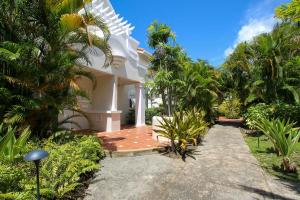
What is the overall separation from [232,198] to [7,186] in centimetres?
428

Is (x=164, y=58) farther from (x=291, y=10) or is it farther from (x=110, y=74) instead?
(x=291, y=10)

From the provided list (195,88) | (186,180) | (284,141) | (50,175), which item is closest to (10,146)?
(50,175)

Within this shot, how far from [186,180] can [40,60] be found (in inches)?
219

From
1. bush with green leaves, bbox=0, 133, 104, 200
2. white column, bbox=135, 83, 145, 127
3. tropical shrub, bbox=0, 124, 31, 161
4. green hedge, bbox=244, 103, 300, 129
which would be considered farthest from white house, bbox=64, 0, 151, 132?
green hedge, bbox=244, 103, 300, 129

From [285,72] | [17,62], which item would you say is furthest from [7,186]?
[285,72]

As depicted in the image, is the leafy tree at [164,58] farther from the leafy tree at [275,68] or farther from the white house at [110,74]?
the leafy tree at [275,68]

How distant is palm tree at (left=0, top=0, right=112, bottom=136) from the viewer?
21.2ft

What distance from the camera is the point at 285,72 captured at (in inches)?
489

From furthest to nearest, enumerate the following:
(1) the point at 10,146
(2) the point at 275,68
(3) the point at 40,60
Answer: (2) the point at 275,68, (3) the point at 40,60, (1) the point at 10,146

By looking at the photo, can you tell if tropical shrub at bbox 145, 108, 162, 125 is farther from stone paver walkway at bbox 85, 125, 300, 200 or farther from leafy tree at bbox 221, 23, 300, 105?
stone paver walkway at bbox 85, 125, 300, 200

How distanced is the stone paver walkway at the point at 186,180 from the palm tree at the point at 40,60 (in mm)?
2636

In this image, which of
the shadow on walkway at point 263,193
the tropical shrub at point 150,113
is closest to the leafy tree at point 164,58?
the shadow on walkway at point 263,193

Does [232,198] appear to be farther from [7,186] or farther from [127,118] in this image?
[127,118]

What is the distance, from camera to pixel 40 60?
278 inches
